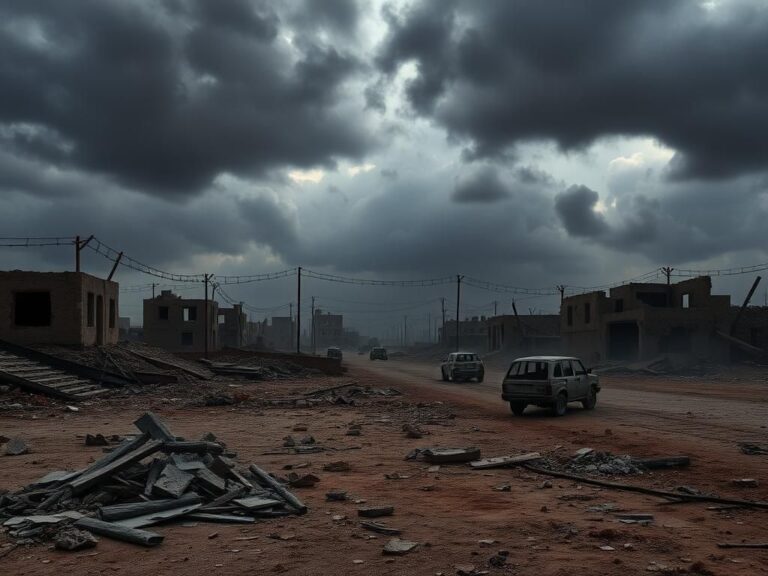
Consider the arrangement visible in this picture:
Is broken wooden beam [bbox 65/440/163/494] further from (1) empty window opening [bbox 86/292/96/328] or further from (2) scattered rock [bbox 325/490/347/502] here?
(1) empty window opening [bbox 86/292/96/328]

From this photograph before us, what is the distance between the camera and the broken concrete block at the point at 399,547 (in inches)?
243

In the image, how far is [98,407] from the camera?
2245 centimetres

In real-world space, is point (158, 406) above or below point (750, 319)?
below

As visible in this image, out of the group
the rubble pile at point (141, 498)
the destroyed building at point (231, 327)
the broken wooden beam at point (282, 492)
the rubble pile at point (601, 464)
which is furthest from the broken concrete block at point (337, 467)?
the destroyed building at point (231, 327)

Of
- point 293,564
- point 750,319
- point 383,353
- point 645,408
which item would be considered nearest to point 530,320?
point 383,353

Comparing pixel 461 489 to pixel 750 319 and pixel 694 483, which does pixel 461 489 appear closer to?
pixel 694 483

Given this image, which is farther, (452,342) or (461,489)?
(452,342)

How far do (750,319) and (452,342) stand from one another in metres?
57.6

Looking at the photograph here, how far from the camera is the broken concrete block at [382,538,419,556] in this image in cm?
618

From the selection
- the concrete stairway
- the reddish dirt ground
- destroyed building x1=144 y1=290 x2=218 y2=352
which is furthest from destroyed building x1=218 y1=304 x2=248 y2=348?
the reddish dirt ground

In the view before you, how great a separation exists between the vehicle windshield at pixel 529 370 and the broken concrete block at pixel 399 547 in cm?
1234

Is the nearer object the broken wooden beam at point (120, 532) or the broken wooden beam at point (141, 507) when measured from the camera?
the broken wooden beam at point (120, 532)

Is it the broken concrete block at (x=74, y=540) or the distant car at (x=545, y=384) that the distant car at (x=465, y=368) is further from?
the broken concrete block at (x=74, y=540)

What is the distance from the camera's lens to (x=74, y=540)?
6484 millimetres
